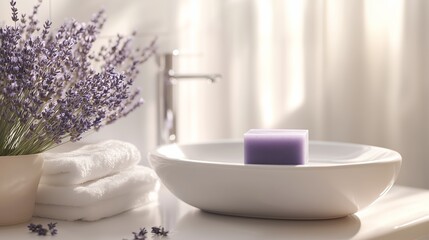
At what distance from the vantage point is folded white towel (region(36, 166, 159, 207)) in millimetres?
1013

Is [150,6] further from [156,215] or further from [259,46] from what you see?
[156,215]

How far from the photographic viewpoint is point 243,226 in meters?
0.99

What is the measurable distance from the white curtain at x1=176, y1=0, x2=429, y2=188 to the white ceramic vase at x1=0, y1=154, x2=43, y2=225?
683 millimetres

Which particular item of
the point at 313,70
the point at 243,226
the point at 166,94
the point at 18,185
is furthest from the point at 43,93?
the point at 313,70

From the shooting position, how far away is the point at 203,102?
5.61ft

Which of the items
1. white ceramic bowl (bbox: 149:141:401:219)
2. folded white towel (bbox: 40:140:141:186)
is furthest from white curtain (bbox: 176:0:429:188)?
white ceramic bowl (bbox: 149:141:401:219)

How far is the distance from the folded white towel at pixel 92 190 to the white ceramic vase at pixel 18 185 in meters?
0.03

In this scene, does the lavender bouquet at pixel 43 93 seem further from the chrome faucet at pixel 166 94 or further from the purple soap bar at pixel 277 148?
the chrome faucet at pixel 166 94

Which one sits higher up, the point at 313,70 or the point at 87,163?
the point at 313,70

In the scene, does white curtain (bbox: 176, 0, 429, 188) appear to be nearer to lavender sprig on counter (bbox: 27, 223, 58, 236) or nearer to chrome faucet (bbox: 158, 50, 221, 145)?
chrome faucet (bbox: 158, 50, 221, 145)

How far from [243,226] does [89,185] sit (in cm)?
24

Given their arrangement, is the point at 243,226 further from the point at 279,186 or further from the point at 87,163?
the point at 87,163

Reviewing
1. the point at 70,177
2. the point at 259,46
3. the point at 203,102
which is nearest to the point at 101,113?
the point at 70,177

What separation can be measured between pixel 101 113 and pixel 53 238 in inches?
7.0
